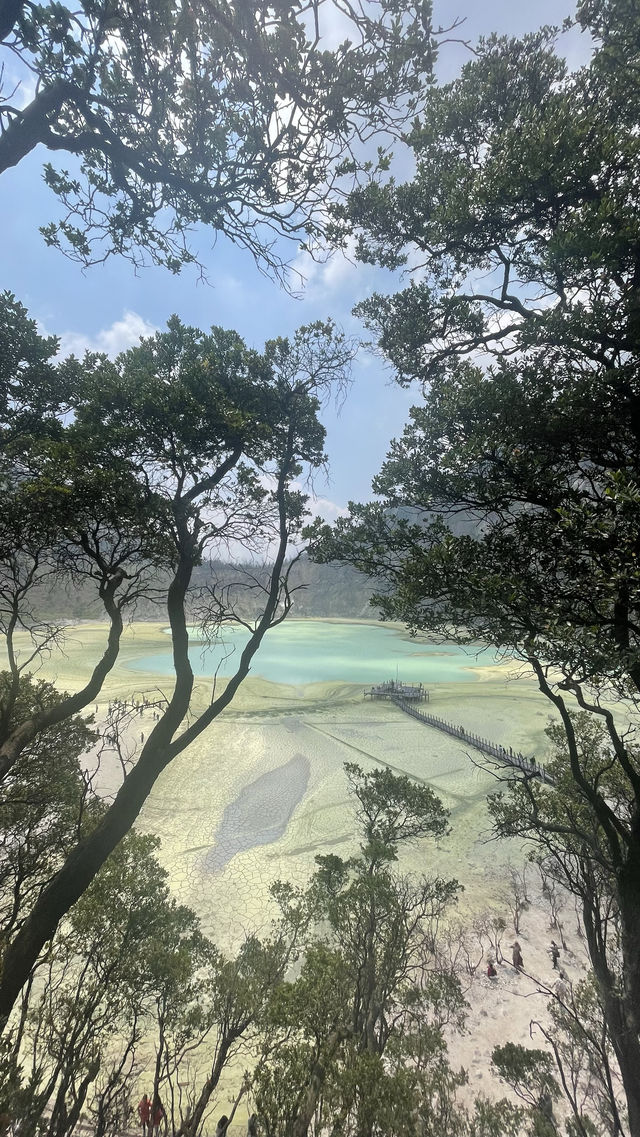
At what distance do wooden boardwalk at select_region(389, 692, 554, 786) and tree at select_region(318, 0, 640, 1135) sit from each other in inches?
666

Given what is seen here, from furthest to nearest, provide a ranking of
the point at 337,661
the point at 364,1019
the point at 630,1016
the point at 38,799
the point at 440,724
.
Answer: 1. the point at 337,661
2. the point at 440,724
3. the point at 364,1019
4. the point at 38,799
5. the point at 630,1016

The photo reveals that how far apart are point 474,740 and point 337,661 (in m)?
30.6

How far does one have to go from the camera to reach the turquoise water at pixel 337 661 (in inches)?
1708

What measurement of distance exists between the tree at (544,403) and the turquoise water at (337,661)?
25137 millimetres

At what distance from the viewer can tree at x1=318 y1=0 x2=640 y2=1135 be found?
381 cm

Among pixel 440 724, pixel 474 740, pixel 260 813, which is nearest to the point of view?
pixel 260 813

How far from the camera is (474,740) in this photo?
80.3ft

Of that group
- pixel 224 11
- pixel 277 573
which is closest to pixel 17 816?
pixel 277 573

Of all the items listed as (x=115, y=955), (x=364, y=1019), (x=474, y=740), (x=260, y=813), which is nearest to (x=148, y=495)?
(x=115, y=955)

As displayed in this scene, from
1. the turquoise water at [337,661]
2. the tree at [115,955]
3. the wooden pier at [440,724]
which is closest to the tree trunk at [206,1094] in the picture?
the tree at [115,955]

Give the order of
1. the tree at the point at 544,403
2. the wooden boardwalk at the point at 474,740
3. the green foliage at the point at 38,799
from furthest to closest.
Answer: the wooden boardwalk at the point at 474,740
the green foliage at the point at 38,799
the tree at the point at 544,403

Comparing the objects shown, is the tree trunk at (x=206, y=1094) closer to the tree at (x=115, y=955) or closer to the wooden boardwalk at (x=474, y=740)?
the tree at (x=115, y=955)

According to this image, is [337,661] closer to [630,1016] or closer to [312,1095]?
[312,1095]

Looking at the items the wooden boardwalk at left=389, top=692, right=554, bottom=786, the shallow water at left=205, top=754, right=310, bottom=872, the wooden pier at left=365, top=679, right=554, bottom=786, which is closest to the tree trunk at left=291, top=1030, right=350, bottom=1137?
the shallow water at left=205, top=754, right=310, bottom=872
